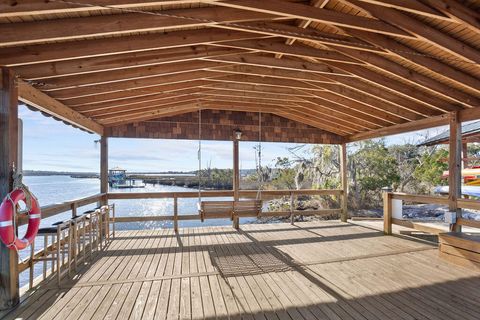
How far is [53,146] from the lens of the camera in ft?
67.4

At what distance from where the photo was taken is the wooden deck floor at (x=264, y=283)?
8.44ft

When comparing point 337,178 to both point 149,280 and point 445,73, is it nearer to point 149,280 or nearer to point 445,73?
point 445,73

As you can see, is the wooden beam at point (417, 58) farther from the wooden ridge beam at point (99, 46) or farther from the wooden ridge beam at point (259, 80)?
the wooden ridge beam at point (99, 46)

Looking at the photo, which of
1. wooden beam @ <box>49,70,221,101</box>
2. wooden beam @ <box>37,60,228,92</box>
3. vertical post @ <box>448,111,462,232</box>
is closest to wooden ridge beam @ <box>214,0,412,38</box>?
wooden beam @ <box>37,60,228,92</box>

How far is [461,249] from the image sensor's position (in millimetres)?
3826

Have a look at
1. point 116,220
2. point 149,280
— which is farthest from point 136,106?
point 149,280

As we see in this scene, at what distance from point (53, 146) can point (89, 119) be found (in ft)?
64.2

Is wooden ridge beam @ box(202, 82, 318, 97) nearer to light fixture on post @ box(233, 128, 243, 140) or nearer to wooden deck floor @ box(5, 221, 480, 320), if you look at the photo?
light fixture on post @ box(233, 128, 243, 140)

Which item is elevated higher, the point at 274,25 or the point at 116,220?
the point at 274,25

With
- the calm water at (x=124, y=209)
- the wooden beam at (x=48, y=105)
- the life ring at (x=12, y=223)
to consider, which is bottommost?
the calm water at (x=124, y=209)

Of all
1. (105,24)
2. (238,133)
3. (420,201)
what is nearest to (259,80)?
(238,133)

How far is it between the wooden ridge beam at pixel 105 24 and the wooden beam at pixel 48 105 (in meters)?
0.81

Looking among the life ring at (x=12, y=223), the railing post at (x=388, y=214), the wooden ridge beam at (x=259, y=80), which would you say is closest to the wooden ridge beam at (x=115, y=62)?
the wooden ridge beam at (x=259, y=80)

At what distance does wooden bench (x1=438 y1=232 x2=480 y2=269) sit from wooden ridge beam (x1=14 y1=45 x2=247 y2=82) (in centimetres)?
421
